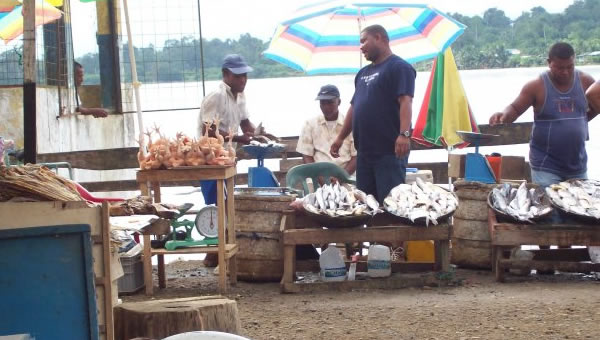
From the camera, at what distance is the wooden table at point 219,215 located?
7926 mm

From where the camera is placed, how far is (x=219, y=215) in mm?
8180

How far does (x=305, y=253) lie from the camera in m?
9.53

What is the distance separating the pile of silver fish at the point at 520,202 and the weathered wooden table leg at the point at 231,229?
2339mm

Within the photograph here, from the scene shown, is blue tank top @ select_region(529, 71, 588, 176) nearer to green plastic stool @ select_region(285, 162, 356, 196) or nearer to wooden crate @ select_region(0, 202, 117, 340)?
green plastic stool @ select_region(285, 162, 356, 196)

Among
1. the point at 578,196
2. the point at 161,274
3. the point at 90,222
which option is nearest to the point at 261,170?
the point at 161,274

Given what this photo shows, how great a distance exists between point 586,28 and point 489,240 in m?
11.8

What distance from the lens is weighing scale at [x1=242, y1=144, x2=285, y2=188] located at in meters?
9.12

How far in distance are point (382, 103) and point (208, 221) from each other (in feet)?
6.57

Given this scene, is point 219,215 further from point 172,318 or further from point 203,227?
point 172,318

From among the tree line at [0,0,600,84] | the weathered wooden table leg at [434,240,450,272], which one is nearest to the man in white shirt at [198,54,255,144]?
the weathered wooden table leg at [434,240,450,272]

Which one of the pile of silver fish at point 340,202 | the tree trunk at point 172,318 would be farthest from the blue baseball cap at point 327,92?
the tree trunk at point 172,318

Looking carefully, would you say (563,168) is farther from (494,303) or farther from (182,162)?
(182,162)

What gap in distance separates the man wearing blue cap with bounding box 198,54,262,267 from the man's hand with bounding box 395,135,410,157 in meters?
1.61

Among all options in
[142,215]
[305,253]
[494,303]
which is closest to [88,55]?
[305,253]
